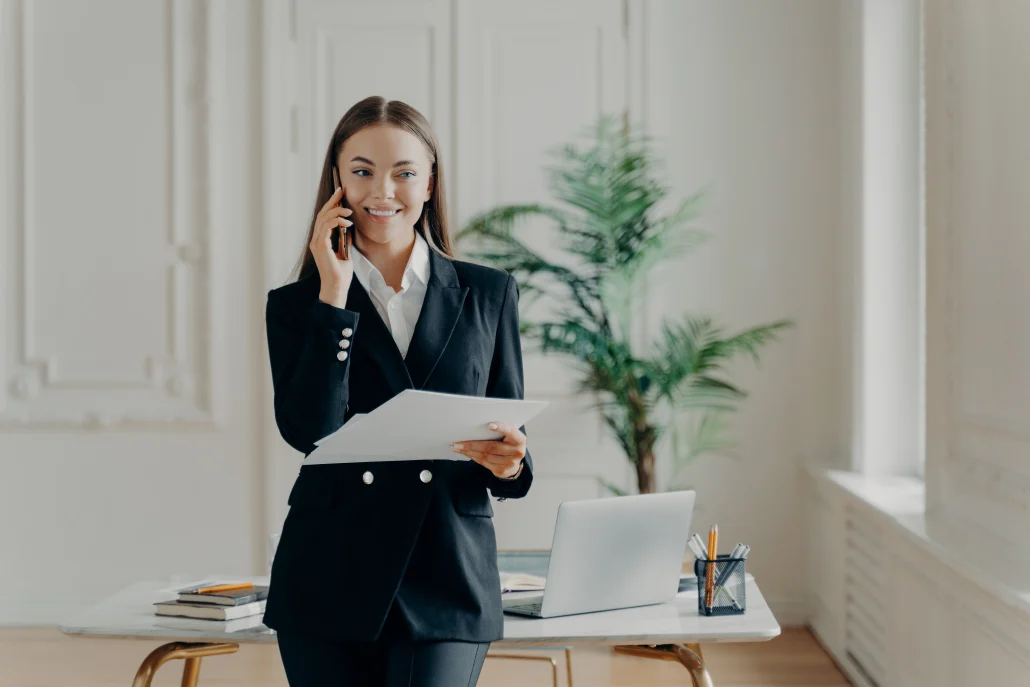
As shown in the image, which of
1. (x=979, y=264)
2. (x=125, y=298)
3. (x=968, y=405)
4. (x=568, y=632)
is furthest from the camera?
(x=125, y=298)

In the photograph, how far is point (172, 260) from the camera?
14.8ft

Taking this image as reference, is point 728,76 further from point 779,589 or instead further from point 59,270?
point 59,270

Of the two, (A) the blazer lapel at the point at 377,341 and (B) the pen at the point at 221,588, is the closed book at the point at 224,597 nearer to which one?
(B) the pen at the point at 221,588

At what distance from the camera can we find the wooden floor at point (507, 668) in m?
3.68

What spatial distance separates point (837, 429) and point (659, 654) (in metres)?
2.63

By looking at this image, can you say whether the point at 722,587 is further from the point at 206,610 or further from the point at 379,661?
the point at 206,610

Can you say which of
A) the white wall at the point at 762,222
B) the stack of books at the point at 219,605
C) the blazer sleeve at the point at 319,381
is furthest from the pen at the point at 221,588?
the white wall at the point at 762,222

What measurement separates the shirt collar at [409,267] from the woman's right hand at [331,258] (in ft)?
0.08

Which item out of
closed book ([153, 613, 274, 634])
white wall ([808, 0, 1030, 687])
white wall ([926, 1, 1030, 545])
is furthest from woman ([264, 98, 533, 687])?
white wall ([926, 1, 1030, 545])

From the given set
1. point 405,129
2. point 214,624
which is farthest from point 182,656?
point 405,129

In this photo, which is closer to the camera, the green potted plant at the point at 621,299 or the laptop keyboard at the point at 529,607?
the laptop keyboard at the point at 529,607

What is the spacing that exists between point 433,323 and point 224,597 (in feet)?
2.54

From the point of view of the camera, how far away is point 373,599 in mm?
1398

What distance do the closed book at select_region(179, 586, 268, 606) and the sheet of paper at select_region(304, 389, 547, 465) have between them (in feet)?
2.06
